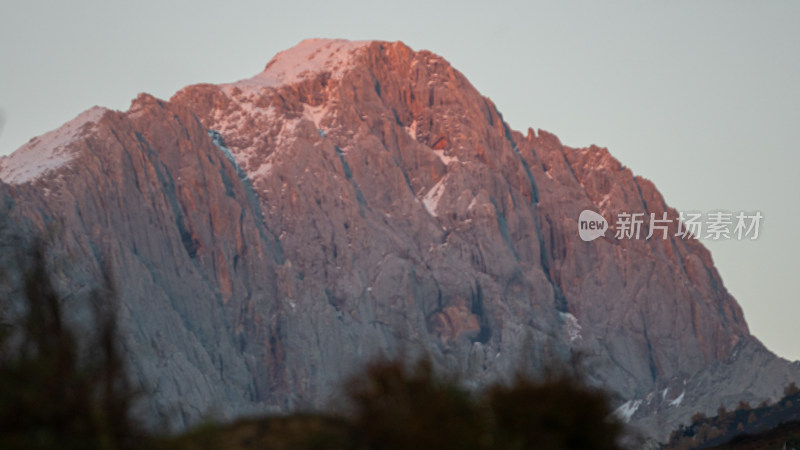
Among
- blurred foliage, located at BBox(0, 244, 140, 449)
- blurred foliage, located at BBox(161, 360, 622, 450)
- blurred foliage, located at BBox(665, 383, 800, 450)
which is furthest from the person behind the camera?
blurred foliage, located at BBox(665, 383, 800, 450)

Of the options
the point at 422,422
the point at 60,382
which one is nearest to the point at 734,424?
the point at 422,422

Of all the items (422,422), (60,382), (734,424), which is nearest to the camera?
(60,382)

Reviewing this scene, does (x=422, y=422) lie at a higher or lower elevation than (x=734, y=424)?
lower

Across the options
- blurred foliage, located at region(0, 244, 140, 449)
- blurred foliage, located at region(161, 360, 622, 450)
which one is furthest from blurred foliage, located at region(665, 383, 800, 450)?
blurred foliage, located at region(0, 244, 140, 449)

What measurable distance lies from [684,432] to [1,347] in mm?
185511

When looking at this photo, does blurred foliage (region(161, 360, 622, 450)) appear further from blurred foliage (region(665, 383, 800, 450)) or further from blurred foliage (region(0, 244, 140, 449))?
blurred foliage (region(665, 383, 800, 450))

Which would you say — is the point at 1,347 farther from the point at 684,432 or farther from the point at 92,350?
the point at 684,432

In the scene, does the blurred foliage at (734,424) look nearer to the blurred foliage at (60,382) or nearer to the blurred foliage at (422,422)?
the blurred foliage at (422,422)

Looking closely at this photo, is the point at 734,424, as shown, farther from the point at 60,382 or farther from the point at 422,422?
the point at 60,382

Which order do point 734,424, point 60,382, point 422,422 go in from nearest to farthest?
point 60,382, point 422,422, point 734,424

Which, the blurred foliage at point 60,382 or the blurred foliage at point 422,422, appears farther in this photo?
the blurred foliage at point 422,422

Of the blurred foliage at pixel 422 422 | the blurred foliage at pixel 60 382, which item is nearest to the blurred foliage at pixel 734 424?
the blurred foliage at pixel 422 422

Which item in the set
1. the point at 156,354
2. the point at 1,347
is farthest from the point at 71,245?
the point at 1,347

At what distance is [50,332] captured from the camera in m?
17.3
